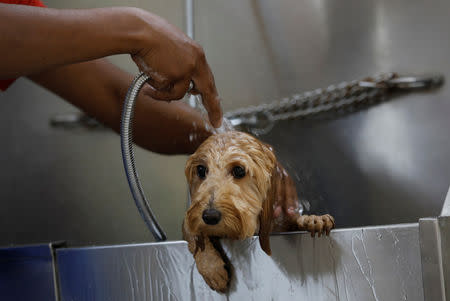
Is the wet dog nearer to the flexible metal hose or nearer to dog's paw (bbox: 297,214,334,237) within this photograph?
dog's paw (bbox: 297,214,334,237)

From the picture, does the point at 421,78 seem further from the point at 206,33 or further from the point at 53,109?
the point at 53,109

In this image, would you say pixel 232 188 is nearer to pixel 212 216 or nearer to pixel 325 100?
pixel 212 216

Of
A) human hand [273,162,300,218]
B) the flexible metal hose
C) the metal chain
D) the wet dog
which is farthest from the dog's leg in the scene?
the metal chain

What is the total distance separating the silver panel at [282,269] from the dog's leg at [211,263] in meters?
0.01

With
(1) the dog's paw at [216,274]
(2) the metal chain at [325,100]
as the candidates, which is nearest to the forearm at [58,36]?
(1) the dog's paw at [216,274]

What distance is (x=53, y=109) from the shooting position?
1.56 m

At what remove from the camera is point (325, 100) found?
4.13 feet

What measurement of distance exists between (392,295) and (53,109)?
1.24m

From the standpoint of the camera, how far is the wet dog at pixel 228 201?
0.61 meters

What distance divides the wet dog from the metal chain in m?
0.57

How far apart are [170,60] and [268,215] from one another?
265 millimetres

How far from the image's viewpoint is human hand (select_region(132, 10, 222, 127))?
759mm

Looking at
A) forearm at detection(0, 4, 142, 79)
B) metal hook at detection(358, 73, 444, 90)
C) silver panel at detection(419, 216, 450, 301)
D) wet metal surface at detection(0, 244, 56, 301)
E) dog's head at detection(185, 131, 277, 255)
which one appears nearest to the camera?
silver panel at detection(419, 216, 450, 301)

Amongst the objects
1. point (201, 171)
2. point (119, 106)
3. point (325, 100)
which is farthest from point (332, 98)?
point (201, 171)
